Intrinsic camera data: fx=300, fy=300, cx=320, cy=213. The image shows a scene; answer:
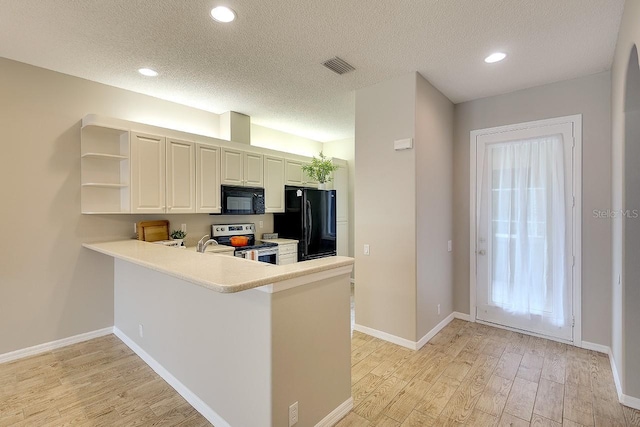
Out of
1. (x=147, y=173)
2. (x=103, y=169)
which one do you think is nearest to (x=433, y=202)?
(x=147, y=173)

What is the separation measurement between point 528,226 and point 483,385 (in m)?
1.93

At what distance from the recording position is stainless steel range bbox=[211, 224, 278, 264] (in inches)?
165

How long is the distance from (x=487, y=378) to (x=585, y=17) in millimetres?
2946

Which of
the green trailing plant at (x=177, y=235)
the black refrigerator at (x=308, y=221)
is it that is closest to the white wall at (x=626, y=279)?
the black refrigerator at (x=308, y=221)

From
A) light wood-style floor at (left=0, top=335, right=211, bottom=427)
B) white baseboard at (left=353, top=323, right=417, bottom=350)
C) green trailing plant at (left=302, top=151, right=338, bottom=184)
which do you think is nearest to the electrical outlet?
light wood-style floor at (left=0, top=335, right=211, bottom=427)

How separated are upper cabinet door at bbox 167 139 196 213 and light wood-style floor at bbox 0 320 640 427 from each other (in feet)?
5.45

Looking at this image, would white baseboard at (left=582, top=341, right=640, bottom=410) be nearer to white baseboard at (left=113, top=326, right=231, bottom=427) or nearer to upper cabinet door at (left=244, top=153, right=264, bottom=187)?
white baseboard at (left=113, top=326, right=231, bottom=427)

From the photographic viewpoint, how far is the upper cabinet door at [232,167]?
4.14 metres

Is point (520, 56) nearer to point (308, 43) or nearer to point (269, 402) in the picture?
point (308, 43)

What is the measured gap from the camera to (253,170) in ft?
14.7

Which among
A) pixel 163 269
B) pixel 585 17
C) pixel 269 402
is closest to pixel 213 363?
pixel 269 402

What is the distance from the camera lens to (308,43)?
2.58 meters

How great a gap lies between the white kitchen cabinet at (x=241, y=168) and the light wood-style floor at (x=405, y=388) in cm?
235

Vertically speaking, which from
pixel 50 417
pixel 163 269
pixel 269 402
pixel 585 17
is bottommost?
pixel 50 417
